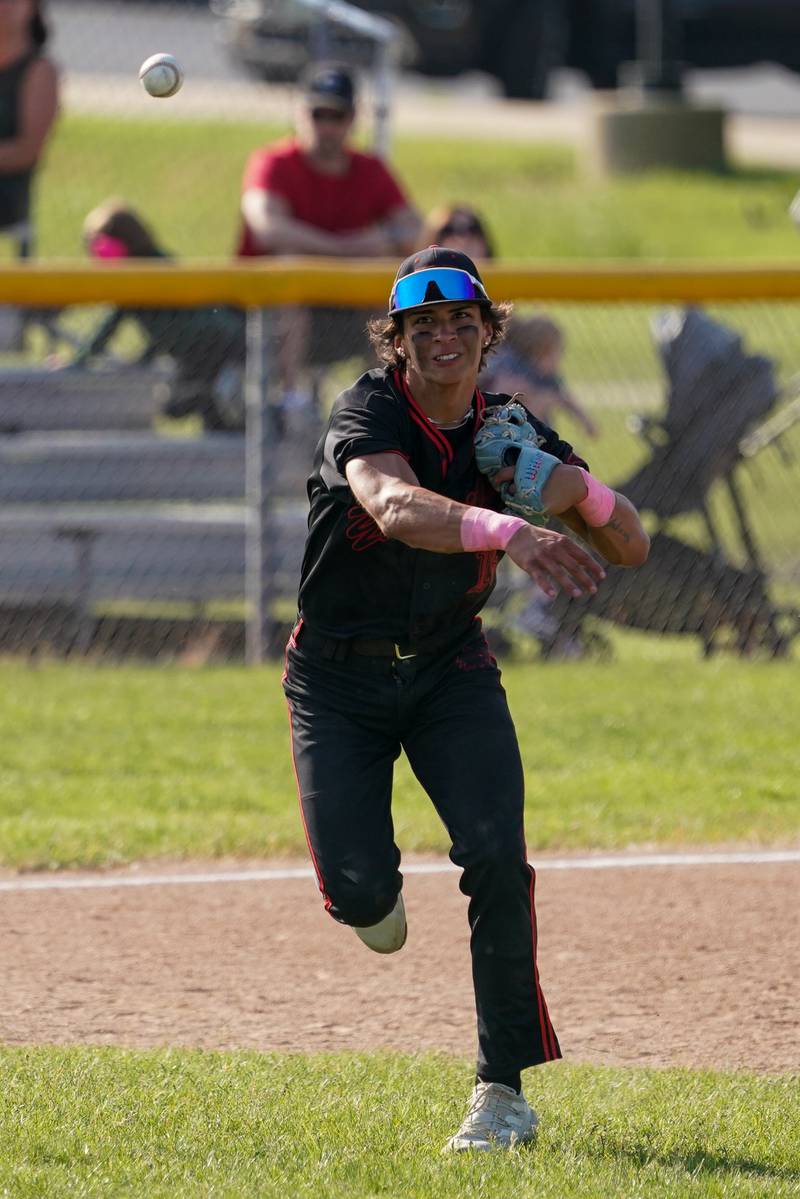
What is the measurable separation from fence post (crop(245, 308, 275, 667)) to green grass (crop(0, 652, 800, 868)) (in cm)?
47

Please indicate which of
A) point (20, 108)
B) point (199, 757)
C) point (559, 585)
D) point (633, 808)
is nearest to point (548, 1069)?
point (559, 585)

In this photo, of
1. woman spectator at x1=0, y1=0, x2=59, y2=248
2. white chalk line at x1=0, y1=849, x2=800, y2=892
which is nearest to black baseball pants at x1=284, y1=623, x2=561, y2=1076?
white chalk line at x1=0, y1=849, x2=800, y2=892

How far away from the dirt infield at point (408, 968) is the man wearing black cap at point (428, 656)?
2.79 feet

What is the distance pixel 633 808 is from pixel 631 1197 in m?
3.80

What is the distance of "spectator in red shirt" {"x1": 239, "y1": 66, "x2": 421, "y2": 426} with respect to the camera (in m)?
10.3

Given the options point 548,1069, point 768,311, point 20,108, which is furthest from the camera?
point 768,311

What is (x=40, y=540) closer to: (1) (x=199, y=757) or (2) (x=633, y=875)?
(1) (x=199, y=757)

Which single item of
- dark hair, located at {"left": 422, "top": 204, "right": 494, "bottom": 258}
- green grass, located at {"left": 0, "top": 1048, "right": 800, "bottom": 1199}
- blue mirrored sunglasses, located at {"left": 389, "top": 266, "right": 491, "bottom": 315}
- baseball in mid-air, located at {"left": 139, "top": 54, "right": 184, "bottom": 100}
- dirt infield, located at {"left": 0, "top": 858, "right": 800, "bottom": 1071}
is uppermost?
baseball in mid-air, located at {"left": 139, "top": 54, "right": 184, "bottom": 100}

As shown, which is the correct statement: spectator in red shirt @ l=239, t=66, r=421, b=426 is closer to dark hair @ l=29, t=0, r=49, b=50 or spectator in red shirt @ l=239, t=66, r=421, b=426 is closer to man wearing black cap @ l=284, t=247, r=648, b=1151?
dark hair @ l=29, t=0, r=49, b=50

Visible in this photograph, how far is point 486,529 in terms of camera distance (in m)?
4.11

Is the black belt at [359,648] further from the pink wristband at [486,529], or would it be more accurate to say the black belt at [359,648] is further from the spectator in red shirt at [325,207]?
the spectator in red shirt at [325,207]

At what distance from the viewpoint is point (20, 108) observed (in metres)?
11.0

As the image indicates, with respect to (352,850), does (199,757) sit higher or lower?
lower

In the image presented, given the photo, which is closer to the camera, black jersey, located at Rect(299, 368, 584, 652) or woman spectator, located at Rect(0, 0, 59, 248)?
black jersey, located at Rect(299, 368, 584, 652)
